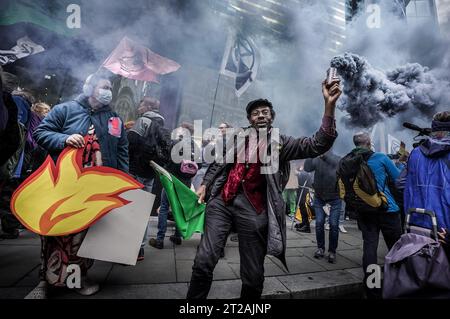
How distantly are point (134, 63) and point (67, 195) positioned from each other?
634cm

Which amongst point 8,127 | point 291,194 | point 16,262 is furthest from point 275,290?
point 291,194

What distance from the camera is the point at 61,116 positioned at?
2.24m

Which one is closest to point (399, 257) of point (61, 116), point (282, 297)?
point (282, 297)

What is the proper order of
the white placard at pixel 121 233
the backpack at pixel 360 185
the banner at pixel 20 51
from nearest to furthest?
Result: the white placard at pixel 121 233 → the backpack at pixel 360 185 → the banner at pixel 20 51

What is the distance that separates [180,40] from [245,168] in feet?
27.6

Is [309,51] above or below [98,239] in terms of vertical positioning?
above

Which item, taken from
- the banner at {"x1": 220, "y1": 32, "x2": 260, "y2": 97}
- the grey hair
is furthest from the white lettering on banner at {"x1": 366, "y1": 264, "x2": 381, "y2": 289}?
the banner at {"x1": 220, "y1": 32, "x2": 260, "y2": 97}

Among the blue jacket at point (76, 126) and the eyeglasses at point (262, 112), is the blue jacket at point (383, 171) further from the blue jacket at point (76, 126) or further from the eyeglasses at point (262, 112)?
the blue jacket at point (76, 126)

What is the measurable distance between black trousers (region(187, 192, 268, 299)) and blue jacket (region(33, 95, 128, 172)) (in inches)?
48.1

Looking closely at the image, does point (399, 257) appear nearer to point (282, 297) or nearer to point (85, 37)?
point (282, 297)

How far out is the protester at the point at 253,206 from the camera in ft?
5.79

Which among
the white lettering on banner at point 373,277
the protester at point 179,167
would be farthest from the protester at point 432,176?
the protester at point 179,167

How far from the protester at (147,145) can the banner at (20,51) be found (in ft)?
20.7

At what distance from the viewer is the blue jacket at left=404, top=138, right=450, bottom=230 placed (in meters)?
1.74
